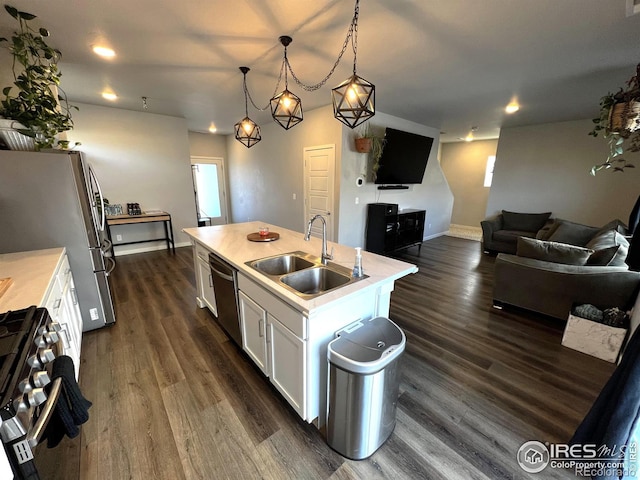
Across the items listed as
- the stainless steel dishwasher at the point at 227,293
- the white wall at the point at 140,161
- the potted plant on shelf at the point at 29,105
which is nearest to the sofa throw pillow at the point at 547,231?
the stainless steel dishwasher at the point at 227,293

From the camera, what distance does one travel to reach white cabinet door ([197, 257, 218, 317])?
258 centimetres

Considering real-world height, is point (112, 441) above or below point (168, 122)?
below

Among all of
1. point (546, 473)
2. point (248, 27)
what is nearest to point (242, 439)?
point (546, 473)

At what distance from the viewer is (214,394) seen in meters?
1.82

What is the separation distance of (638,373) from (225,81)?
4.23m

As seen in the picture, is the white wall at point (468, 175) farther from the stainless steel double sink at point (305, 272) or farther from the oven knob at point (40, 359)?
the oven knob at point (40, 359)

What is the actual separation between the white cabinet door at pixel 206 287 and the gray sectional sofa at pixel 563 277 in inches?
124

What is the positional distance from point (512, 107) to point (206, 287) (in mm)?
5276

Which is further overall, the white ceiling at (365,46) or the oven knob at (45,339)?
the white ceiling at (365,46)

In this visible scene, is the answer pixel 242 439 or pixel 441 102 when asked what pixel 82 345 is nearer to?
pixel 242 439

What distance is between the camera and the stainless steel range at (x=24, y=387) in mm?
810

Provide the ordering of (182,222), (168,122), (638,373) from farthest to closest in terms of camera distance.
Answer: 1. (182,222)
2. (168,122)
3. (638,373)

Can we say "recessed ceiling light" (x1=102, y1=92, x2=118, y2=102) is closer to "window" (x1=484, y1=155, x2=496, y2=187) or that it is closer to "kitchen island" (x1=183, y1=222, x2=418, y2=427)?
"kitchen island" (x1=183, y1=222, x2=418, y2=427)

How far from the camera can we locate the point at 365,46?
2.34 meters
